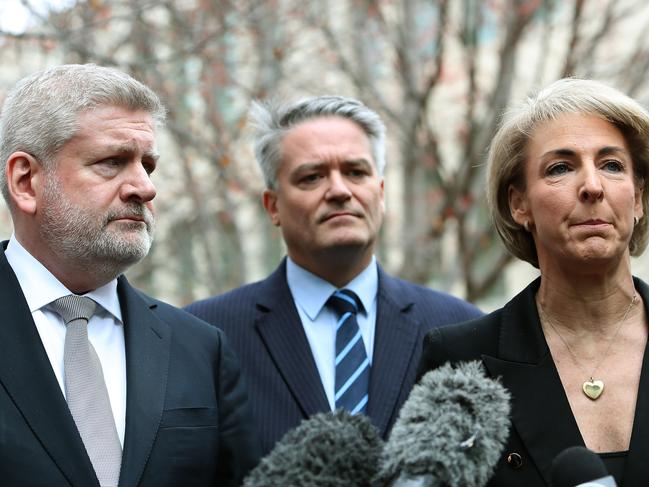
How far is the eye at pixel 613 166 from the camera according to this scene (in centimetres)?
360

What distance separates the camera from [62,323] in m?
3.71

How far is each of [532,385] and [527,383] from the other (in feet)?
0.07

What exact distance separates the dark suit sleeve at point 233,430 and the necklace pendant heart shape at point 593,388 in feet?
4.18

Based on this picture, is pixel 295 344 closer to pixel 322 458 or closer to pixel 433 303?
pixel 433 303

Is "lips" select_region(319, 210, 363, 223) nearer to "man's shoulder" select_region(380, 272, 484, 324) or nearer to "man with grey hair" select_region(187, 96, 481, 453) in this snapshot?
"man with grey hair" select_region(187, 96, 481, 453)

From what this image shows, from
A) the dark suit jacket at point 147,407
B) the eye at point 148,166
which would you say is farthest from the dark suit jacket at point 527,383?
the eye at point 148,166

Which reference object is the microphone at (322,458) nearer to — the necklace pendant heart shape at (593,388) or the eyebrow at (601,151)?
the necklace pendant heart shape at (593,388)

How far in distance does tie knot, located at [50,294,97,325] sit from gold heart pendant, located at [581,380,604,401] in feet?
5.61

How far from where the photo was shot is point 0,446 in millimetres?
3303

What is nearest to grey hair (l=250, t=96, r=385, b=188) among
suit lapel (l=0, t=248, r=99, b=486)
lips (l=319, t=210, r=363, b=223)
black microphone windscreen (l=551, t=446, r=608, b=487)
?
lips (l=319, t=210, r=363, b=223)

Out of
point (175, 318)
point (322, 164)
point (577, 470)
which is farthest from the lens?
point (322, 164)

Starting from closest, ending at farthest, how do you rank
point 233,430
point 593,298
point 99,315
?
point 593,298, point 99,315, point 233,430

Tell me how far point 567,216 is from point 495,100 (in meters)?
6.59

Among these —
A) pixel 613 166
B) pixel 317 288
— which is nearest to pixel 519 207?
pixel 613 166
